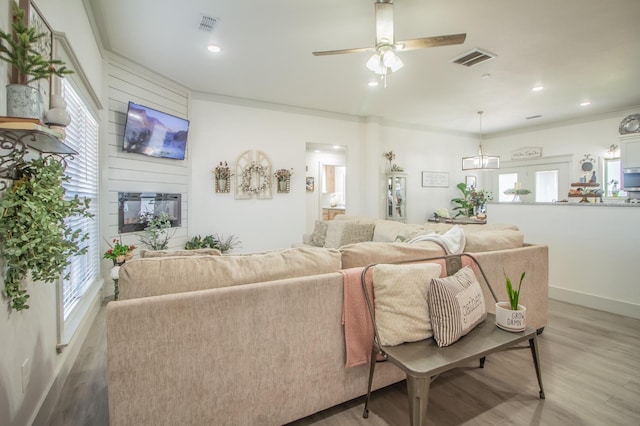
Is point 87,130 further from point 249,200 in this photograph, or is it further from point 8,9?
point 249,200

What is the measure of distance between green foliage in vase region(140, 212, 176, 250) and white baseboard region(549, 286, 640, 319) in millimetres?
4901

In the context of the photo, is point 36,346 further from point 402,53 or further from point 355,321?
point 402,53

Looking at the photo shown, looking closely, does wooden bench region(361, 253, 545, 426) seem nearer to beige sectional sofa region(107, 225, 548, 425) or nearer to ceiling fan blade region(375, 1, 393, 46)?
beige sectional sofa region(107, 225, 548, 425)

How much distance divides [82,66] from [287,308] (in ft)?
8.46

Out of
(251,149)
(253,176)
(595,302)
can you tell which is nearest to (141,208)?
(253,176)

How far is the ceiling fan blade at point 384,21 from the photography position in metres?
2.34

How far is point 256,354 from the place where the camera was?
4.61 feet

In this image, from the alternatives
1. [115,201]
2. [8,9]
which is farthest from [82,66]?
[115,201]

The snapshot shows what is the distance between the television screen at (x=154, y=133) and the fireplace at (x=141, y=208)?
0.55 meters

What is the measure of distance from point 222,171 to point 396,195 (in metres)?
3.60

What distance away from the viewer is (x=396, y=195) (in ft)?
21.2

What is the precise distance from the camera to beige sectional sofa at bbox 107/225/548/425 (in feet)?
3.96

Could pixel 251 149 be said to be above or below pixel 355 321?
above

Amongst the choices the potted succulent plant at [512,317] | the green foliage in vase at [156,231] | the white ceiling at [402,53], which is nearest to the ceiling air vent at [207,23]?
the white ceiling at [402,53]
